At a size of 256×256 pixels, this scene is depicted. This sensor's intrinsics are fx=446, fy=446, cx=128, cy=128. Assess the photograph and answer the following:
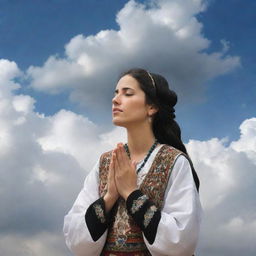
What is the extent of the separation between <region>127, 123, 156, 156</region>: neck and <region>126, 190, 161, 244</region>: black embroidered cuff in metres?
0.58

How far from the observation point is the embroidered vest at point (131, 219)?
13.7ft

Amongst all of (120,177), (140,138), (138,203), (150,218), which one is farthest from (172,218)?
(140,138)

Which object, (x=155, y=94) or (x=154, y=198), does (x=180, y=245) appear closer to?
(x=154, y=198)

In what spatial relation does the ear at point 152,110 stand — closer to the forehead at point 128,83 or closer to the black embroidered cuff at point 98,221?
the forehead at point 128,83

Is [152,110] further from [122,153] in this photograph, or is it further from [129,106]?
[122,153]

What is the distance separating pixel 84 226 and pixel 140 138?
1.05 m

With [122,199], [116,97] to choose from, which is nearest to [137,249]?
[122,199]

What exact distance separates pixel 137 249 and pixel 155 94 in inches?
61.9

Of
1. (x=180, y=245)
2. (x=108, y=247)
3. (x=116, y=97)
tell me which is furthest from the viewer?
(x=116, y=97)

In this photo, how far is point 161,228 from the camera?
159 inches

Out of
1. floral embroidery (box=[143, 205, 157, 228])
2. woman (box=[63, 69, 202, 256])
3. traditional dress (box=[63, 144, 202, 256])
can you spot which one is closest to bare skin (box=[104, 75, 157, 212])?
woman (box=[63, 69, 202, 256])

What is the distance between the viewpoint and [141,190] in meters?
4.35

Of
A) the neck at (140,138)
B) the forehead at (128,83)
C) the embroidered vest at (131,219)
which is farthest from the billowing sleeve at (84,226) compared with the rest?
the forehead at (128,83)

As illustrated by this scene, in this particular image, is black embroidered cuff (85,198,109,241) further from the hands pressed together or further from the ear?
the ear
